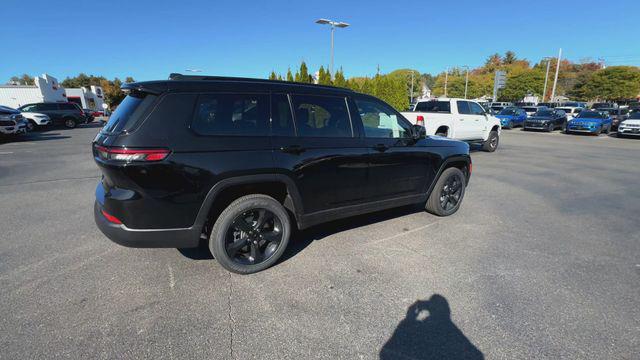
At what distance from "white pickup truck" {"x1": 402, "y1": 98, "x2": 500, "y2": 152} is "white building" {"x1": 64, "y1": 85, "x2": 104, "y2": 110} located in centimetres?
4957

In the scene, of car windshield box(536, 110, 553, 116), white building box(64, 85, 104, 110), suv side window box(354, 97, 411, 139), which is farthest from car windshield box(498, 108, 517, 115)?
white building box(64, 85, 104, 110)

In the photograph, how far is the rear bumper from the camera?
2809 mm

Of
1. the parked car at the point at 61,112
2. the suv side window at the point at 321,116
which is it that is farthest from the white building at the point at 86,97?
the suv side window at the point at 321,116

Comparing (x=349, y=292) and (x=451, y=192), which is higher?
(x=451, y=192)

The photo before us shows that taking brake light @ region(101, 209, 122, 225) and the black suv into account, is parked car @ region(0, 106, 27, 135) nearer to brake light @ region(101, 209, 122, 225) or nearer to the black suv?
the black suv

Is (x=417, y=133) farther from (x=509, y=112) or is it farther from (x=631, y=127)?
(x=509, y=112)

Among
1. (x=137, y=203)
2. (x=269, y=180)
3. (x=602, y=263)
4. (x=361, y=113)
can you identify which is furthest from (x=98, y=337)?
(x=602, y=263)

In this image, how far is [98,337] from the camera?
7.90 feet

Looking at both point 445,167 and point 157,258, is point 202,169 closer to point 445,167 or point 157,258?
point 157,258

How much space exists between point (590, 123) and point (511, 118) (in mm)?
5324

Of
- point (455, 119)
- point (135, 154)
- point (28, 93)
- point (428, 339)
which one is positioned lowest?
point (428, 339)

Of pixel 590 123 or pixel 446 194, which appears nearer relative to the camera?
pixel 446 194

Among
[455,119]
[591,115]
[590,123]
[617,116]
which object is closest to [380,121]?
[455,119]

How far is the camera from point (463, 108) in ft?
38.3
